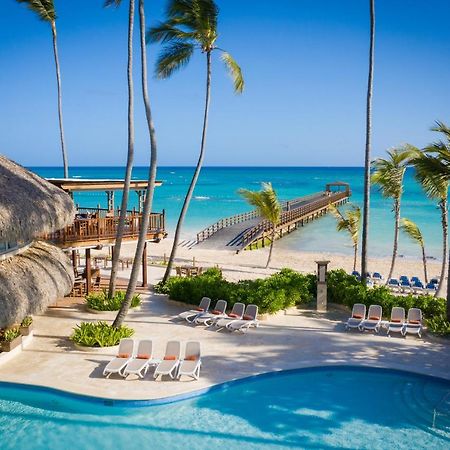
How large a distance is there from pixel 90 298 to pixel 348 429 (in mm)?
10204

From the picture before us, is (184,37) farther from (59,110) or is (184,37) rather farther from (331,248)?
(331,248)

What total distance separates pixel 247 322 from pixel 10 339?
6384 millimetres

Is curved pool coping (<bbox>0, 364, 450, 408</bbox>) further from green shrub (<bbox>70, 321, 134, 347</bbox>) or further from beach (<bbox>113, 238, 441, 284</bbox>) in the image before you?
beach (<bbox>113, 238, 441, 284</bbox>)

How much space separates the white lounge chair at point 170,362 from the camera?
11.5 metres

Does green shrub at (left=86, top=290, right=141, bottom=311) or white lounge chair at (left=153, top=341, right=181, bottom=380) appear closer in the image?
white lounge chair at (left=153, top=341, right=181, bottom=380)

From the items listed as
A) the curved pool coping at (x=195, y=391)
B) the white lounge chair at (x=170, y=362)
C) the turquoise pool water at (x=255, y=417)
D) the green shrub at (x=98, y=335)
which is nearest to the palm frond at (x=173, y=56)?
the green shrub at (x=98, y=335)

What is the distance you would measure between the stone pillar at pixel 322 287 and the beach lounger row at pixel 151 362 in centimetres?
652

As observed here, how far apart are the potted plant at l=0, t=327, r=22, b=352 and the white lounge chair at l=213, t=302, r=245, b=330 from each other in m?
5.49

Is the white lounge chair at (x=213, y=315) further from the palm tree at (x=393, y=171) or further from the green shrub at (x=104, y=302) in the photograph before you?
the palm tree at (x=393, y=171)

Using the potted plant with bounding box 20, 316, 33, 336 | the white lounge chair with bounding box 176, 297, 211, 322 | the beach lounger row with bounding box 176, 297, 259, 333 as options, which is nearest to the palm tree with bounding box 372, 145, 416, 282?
the beach lounger row with bounding box 176, 297, 259, 333

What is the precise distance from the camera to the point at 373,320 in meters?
15.5

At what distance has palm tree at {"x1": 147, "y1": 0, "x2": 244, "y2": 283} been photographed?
18188 millimetres

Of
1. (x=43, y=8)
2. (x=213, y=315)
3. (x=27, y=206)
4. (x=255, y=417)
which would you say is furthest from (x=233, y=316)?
(x=43, y=8)

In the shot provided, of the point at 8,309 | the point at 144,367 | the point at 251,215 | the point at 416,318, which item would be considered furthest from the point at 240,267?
the point at 251,215
